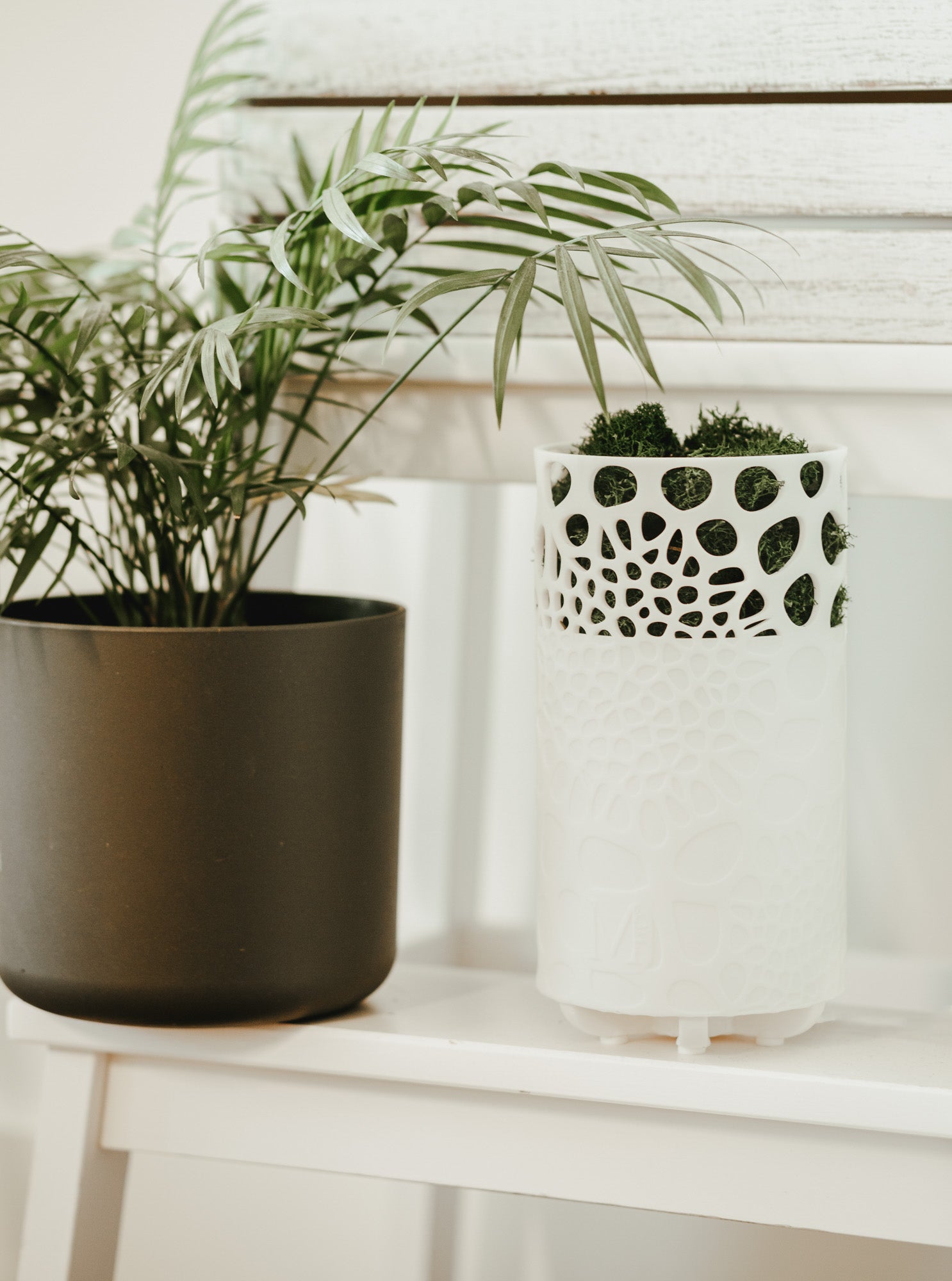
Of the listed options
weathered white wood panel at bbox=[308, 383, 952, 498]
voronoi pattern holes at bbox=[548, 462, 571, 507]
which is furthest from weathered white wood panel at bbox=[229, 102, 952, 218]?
voronoi pattern holes at bbox=[548, 462, 571, 507]

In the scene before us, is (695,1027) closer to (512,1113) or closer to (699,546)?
(512,1113)

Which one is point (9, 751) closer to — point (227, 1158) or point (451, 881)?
point (227, 1158)

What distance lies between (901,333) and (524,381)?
0.24 metres

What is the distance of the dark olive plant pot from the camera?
2.01ft

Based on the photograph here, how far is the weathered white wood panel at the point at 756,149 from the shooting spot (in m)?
0.76

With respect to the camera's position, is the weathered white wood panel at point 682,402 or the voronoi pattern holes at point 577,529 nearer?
the voronoi pattern holes at point 577,529

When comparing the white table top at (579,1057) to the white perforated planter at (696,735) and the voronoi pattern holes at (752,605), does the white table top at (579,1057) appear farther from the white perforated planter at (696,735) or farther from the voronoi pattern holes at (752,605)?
the voronoi pattern holes at (752,605)

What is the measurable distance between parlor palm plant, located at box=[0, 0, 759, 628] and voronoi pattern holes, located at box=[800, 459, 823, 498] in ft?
0.33

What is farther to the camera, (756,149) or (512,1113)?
(756,149)

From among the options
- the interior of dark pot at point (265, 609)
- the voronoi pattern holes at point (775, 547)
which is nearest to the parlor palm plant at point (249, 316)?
the interior of dark pot at point (265, 609)

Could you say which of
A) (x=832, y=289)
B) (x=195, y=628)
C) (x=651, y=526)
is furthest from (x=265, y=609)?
(x=832, y=289)

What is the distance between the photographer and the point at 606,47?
2.62ft

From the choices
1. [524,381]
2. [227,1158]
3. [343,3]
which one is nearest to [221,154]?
[343,3]

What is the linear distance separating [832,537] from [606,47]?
15.2 inches
